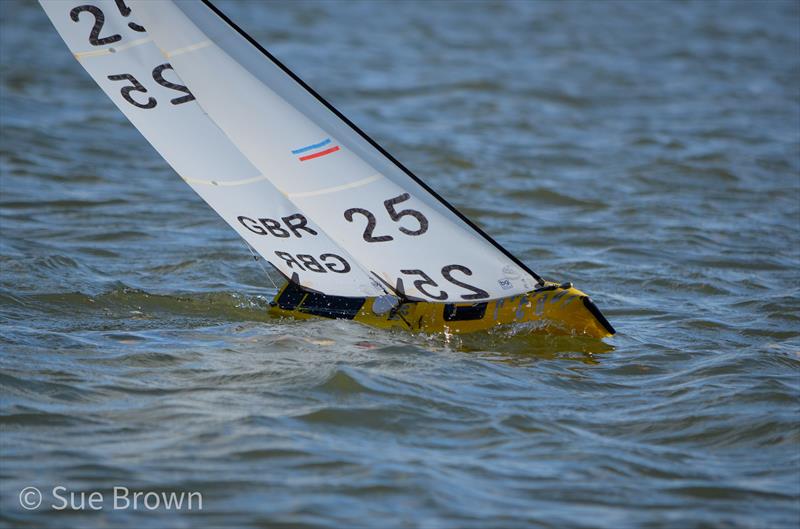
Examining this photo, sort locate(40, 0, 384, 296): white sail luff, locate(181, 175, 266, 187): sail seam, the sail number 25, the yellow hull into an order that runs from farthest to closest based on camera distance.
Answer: locate(181, 175, 266, 187): sail seam
locate(40, 0, 384, 296): white sail luff
the yellow hull
the sail number 25

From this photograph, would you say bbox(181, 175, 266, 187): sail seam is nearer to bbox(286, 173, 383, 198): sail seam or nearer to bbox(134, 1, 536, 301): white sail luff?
bbox(134, 1, 536, 301): white sail luff

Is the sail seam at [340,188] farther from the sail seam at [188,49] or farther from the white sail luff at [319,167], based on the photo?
the sail seam at [188,49]

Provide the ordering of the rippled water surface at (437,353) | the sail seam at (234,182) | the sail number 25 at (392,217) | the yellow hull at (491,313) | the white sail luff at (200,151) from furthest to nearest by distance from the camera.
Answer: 1. the sail seam at (234,182)
2. the white sail luff at (200,151)
3. the yellow hull at (491,313)
4. the sail number 25 at (392,217)
5. the rippled water surface at (437,353)

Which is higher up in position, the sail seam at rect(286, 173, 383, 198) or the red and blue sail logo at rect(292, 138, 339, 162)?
the red and blue sail logo at rect(292, 138, 339, 162)

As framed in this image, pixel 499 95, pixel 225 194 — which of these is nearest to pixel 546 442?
pixel 225 194

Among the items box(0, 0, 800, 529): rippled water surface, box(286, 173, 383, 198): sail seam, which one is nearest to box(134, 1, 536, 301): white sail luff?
box(286, 173, 383, 198): sail seam

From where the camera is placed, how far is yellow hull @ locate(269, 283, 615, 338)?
657cm

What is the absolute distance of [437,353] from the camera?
21.6ft

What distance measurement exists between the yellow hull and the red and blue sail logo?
41.1 inches

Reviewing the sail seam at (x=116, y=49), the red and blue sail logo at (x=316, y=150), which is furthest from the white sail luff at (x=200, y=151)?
the red and blue sail logo at (x=316, y=150)

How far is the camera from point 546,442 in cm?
Answer: 547

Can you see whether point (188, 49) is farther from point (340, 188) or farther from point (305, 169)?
point (340, 188)

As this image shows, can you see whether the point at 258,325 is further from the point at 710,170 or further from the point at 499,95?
the point at 499,95

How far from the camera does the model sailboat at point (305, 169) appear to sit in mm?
6477
